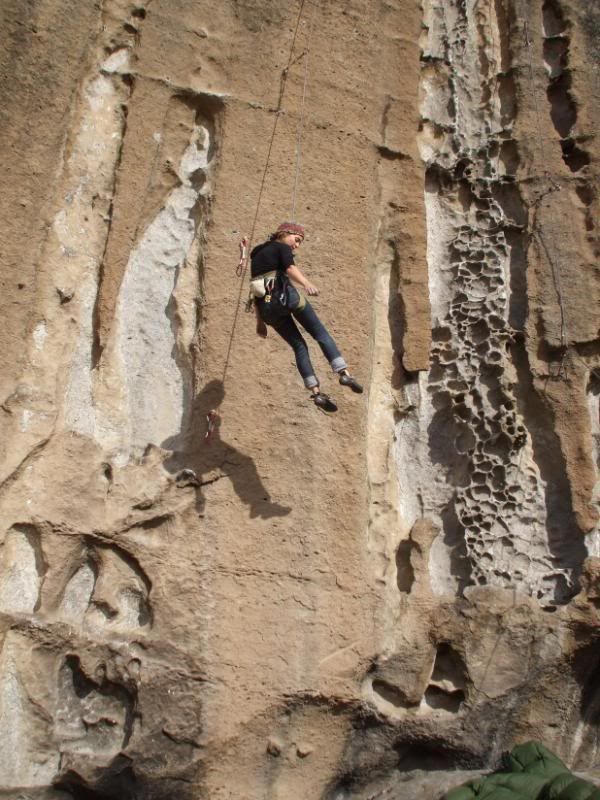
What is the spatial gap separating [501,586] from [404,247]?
7.53 ft

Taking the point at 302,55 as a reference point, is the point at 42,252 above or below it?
below

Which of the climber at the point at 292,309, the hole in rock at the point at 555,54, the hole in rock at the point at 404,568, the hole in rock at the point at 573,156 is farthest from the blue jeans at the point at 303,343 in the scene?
the hole in rock at the point at 555,54

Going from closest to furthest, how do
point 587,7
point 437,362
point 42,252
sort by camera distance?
point 42,252 < point 437,362 < point 587,7

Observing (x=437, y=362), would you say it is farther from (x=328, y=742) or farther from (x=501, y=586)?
(x=328, y=742)

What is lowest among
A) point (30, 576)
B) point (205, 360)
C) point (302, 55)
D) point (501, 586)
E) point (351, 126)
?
point (30, 576)

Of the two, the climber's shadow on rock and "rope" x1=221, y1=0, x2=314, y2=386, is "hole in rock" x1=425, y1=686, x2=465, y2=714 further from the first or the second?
"rope" x1=221, y1=0, x2=314, y2=386

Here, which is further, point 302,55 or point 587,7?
point 587,7

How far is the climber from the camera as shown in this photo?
5.24 metres

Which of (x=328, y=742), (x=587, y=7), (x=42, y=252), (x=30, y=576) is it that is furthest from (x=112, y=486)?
(x=587, y=7)

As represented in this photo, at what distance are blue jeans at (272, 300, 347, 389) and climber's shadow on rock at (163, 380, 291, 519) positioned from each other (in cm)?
66

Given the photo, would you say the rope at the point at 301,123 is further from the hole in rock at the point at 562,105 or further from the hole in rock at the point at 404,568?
the hole in rock at the point at 404,568

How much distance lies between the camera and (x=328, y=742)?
18.1 ft

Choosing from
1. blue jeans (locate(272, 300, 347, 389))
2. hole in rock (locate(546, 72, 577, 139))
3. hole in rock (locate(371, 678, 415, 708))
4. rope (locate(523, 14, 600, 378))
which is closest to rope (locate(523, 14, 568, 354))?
rope (locate(523, 14, 600, 378))

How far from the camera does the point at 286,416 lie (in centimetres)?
589
